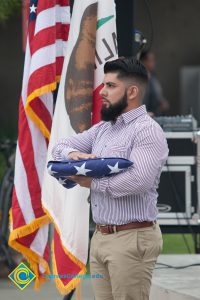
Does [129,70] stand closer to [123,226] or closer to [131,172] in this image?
[131,172]

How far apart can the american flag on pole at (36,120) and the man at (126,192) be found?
1.84 m

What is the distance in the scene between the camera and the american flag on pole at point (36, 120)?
6852mm

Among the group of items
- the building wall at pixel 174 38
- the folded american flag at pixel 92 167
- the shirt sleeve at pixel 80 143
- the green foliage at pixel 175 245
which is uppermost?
the building wall at pixel 174 38

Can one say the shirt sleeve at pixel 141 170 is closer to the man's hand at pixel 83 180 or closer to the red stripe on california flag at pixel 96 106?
the man's hand at pixel 83 180

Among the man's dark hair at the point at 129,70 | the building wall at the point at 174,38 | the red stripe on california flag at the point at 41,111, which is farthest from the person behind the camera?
the building wall at the point at 174,38

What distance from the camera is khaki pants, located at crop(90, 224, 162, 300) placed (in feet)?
16.0

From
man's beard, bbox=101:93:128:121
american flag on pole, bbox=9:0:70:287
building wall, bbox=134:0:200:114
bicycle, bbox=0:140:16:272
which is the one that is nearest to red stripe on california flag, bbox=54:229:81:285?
american flag on pole, bbox=9:0:70:287

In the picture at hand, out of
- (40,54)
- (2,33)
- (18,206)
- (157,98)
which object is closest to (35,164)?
(18,206)

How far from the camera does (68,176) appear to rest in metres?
4.94

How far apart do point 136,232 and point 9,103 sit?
1576 cm

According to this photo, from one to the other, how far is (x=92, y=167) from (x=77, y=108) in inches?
70.6

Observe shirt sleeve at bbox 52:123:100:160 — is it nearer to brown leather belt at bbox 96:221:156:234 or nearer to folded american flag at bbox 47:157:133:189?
folded american flag at bbox 47:157:133:189

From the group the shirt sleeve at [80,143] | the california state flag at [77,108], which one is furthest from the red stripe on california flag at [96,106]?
the shirt sleeve at [80,143]

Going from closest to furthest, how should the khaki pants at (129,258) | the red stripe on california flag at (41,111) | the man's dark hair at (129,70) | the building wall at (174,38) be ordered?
the khaki pants at (129,258) → the man's dark hair at (129,70) → the red stripe on california flag at (41,111) → the building wall at (174,38)
